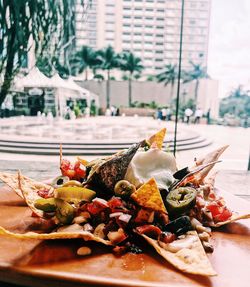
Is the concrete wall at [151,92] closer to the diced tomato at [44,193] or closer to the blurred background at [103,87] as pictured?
the blurred background at [103,87]

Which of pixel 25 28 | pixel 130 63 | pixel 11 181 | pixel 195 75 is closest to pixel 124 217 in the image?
pixel 11 181

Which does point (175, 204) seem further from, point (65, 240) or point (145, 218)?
point (65, 240)

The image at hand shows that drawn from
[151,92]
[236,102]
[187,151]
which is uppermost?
[151,92]

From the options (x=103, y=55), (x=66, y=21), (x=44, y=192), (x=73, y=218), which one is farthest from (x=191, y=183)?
(x=103, y=55)

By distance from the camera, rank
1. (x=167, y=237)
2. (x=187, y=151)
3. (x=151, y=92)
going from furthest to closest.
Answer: (x=151, y=92), (x=187, y=151), (x=167, y=237)

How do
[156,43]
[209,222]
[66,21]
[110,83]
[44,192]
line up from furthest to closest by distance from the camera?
[156,43] → [110,83] → [66,21] → [44,192] → [209,222]

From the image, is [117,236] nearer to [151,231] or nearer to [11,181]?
[151,231]

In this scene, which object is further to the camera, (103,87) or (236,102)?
(236,102)
